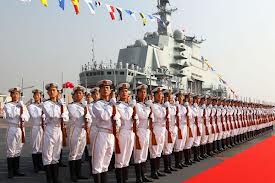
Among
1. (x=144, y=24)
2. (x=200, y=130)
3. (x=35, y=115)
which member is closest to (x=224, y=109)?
(x=200, y=130)

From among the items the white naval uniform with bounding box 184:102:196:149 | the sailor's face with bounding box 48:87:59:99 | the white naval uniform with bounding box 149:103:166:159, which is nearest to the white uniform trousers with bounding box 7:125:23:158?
the sailor's face with bounding box 48:87:59:99

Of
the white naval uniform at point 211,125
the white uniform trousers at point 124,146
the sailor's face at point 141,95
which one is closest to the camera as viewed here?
the white uniform trousers at point 124,146

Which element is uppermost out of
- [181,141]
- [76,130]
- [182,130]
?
[76,130]

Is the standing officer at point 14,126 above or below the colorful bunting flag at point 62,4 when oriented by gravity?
below

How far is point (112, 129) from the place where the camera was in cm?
558

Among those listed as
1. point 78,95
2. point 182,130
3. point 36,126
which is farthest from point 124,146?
point 36,126

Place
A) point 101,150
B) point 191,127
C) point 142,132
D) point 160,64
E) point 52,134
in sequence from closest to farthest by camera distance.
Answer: point 101,150 → point 52,134 → point 142,132 → point 191,127 → point 160,64

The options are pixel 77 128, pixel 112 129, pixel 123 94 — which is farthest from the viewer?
pixel 77 128

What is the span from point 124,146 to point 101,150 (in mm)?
635

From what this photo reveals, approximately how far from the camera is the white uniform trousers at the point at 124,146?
19.6ft

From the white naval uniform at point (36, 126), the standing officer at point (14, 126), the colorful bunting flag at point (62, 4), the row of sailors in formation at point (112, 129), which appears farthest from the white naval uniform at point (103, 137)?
the colorful bunting flag at point (62, 4)

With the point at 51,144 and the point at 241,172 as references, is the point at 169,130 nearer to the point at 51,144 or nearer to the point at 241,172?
the point at 241,172

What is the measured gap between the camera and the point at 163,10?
43.3 meters

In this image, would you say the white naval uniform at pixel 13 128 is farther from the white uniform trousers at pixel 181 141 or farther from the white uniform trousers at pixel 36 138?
the white uniform trousers at pixel 181 141
